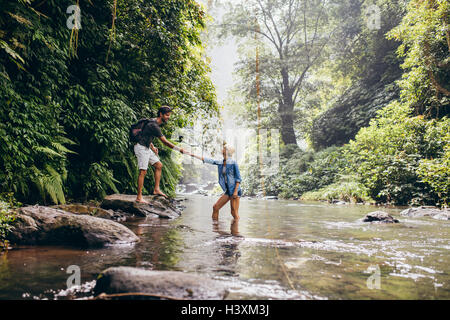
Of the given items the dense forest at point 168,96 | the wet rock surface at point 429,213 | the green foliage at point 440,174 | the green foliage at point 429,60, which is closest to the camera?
the dense forest at point 168,96

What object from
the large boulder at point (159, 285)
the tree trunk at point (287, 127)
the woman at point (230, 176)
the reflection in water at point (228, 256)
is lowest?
the reflection in water at point (228, 256)

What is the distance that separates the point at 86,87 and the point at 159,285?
5740mm

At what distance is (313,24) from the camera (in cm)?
2541

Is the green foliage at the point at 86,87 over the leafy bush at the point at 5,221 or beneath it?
over

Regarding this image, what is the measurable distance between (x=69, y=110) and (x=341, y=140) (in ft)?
64.1

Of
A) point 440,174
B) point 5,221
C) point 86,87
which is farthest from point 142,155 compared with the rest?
point 440,174

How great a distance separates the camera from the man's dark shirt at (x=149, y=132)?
635 cm

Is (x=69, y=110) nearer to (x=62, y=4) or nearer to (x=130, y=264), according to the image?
(x=62, y=4)

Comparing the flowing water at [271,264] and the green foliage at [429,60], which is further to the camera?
the green foliage at [429,60]

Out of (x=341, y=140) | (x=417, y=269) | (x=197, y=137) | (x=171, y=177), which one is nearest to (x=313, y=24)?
(x=341, y=140)

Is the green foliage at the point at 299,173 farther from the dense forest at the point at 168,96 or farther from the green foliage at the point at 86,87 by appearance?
the green foliage at the point at 86,87

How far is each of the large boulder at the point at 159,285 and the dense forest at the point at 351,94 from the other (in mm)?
8668

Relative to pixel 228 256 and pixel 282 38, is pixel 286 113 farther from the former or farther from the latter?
pixel 228 256

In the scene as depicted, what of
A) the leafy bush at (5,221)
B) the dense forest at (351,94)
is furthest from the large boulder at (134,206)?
the dense forest at (351,94)
